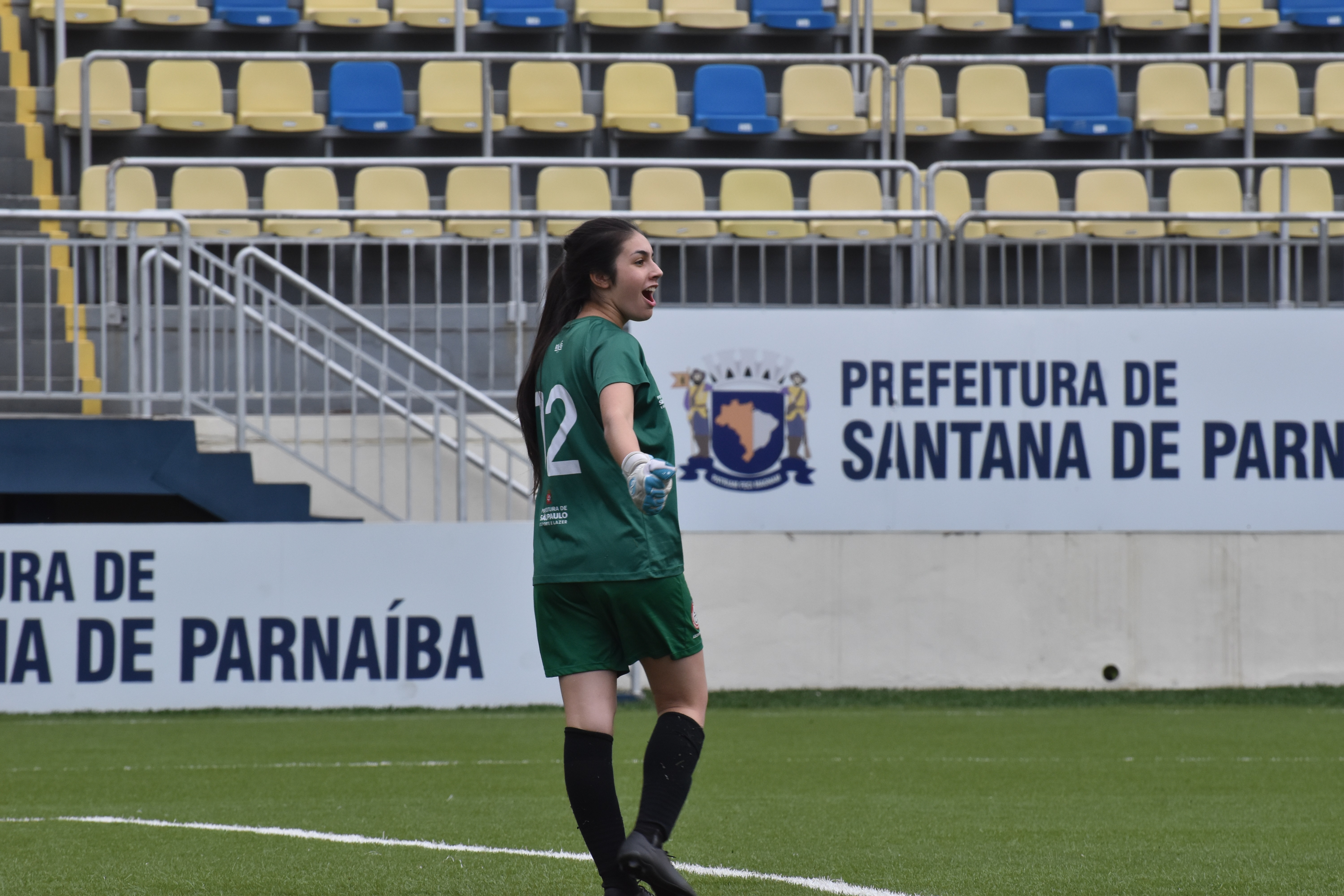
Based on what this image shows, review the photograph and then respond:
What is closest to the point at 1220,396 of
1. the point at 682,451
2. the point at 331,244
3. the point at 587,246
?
the point at 682,451

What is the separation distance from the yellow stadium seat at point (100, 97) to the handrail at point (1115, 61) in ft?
20.5

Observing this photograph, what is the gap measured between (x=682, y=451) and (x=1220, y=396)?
336cm

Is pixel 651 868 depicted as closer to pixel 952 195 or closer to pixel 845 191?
pixel 845 191

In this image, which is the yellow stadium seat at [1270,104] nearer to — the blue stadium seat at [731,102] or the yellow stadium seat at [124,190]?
the blue stadium seat at [731,102]

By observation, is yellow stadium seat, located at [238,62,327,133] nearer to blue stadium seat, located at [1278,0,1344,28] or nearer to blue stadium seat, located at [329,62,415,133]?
blue stadium seat, located at [329,62,415,133]

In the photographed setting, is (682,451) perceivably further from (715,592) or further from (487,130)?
(487,130)

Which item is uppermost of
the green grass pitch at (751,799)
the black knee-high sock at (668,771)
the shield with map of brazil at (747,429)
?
the shield with map of brazil at (747,429)

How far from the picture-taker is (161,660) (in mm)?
9141

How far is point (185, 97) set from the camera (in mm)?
13633

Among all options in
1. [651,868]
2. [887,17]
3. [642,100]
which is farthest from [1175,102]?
[651,868]

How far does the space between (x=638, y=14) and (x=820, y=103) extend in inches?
79.0

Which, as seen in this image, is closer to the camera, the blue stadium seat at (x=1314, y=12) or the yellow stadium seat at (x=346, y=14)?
the yellow stadium seat at (x=346, y=14)

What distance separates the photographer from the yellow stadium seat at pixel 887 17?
1515cm

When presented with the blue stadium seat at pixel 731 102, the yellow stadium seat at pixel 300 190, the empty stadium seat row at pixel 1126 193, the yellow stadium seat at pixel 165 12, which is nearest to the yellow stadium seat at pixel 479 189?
the yellow stadium seat at pixel 300 190
